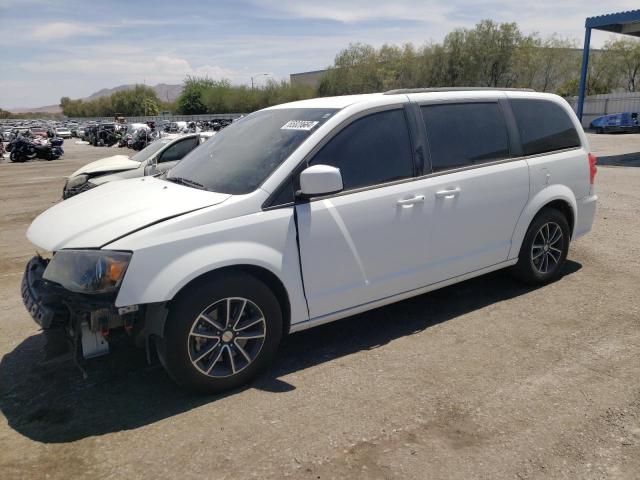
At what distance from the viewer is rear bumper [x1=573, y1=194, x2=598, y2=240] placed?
5152 millimetres

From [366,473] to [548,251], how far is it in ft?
10.7

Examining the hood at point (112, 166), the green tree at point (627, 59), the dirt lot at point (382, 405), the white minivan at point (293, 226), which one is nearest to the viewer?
the dirt lot at point (382, 405)

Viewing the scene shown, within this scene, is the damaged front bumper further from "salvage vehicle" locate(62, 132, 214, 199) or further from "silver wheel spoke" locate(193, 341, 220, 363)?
"salvage vehicle" locate(62, 132, 214, 199)

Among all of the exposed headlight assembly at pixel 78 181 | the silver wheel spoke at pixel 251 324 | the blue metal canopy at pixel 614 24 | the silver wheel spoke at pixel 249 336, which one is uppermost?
the blue metal canopy at pixel 614 24

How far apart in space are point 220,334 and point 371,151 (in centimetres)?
167

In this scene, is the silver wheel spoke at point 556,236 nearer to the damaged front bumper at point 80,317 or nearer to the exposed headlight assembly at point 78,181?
the damaged front bumper at point 80,317

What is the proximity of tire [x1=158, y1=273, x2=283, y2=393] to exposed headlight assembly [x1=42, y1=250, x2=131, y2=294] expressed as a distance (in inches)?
14.5

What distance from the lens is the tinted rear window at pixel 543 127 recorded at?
4.71 metres

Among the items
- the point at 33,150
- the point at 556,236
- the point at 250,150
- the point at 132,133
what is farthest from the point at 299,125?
the point at 132,133

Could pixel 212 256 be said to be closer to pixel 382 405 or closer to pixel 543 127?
pixel 382 405

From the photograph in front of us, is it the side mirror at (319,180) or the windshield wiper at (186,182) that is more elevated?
the side mirror at (319,180)

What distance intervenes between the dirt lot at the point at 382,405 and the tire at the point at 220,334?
0.17 metres

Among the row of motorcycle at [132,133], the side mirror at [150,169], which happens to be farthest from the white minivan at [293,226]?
the row of motorcycle at [132,133]

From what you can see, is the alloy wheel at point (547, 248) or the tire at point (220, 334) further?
the alloy wheel at point (547, 248)
